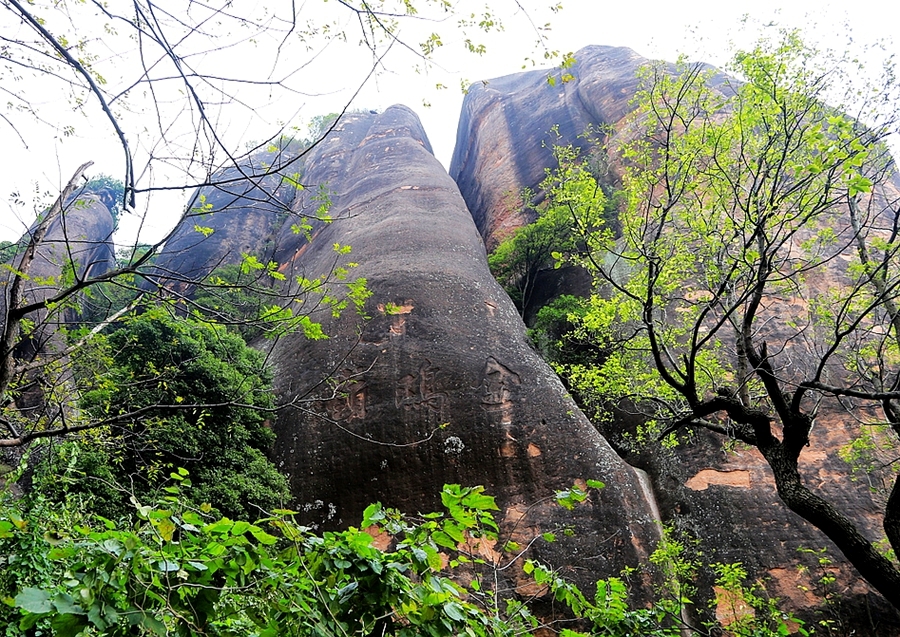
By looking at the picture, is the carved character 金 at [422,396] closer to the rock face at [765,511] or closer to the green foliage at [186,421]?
the green foliage at [186,421]

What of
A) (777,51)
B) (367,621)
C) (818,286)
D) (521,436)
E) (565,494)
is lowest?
(367,621)

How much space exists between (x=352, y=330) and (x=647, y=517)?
21.7 feet

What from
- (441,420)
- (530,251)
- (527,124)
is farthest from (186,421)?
Answer: (527,124)

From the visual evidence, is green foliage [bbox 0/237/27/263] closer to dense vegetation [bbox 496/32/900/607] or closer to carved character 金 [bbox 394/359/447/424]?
dense vegetation [bbox 496/32/900/607]

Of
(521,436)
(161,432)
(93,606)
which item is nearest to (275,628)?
(93,606)

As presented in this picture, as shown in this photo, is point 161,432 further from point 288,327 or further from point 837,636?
point 837,636

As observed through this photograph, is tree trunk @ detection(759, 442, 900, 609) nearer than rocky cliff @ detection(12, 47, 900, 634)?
Yes

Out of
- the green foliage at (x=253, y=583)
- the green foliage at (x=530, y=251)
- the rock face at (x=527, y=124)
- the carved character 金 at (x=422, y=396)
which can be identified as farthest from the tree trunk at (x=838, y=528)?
the rock face at (x=527, y=124)

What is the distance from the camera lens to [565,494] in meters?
2.50

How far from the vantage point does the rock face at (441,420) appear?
27.3ft

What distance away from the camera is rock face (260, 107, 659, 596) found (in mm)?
8320

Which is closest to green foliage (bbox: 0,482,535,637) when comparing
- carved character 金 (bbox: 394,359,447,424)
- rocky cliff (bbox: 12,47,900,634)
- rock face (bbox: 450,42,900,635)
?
rocky cliff (bbox: 12,47,900,634)

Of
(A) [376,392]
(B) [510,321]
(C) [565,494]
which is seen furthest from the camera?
(B) [510,321]

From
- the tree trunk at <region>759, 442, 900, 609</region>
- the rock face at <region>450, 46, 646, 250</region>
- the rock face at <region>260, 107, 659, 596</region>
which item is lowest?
the tree trunk at <region>759, 442, 900, 609</region>
